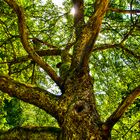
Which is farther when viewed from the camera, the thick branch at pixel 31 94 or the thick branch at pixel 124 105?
the thick branch at pixel 31 94

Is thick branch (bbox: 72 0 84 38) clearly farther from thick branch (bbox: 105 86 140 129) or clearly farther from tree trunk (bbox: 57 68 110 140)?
thick branch (bbox: 105 86 140 129)

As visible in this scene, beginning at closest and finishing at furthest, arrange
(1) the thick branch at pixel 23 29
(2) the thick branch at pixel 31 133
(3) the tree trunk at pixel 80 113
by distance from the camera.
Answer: (3) the tree trunk at pixel 80 113
(2) the thick branch at pixel 31 133
(1) the thick branch at pixel 23 29

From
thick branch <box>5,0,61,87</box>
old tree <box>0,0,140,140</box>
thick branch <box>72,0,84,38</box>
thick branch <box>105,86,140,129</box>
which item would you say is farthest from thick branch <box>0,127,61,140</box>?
thick branch <box>72,0,84,38</box>

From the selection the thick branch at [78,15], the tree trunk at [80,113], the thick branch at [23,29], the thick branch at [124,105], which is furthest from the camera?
the thick branch at [78,15]

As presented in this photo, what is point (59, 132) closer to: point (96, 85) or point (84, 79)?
point (84, 79)

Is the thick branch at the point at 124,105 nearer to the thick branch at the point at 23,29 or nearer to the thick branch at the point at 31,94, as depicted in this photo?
the thick branch at the point at 31,94

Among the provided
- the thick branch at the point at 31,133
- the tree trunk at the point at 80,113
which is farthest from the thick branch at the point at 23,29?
the thick branch at the point at 31,133

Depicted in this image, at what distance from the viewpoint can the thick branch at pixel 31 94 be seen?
19.6ft

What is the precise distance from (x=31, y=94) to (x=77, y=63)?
121 centimetres

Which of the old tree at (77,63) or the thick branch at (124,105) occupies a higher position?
the old tree at (77,63)

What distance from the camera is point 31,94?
19.9 feet

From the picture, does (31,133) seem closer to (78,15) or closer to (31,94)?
(31,94)

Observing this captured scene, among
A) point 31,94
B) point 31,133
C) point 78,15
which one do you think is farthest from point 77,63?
point 78,15

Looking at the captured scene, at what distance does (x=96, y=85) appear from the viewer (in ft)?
38.3
